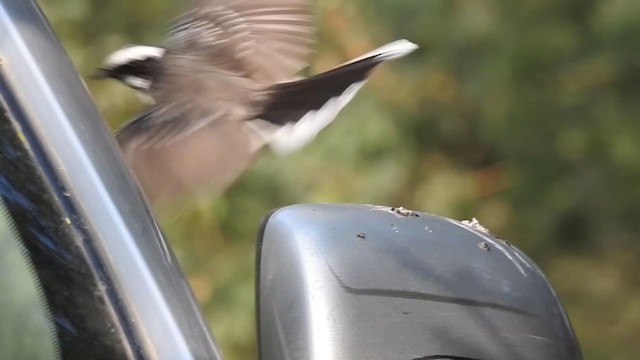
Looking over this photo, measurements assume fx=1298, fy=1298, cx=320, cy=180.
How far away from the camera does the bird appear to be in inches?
92.0

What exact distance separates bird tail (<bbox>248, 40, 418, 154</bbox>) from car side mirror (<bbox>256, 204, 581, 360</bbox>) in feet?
2.91

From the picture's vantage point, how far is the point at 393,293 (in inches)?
46.9

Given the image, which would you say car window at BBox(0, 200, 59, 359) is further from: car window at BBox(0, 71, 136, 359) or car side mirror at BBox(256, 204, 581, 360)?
car side mirror at BBox(256, 204, 581, 360)

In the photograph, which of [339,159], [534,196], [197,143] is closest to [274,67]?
[197,143]

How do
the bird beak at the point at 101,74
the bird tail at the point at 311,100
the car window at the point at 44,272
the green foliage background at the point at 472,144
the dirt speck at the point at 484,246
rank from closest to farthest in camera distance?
the car window at the point at 44,272
the dirt speck at the point at 484,246
the bird tail at the point at 311,100
the bird beak at the point at 101,74
the green foliage background at the point at 472,144

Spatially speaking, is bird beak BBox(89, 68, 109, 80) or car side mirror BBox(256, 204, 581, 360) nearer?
car side mirror BBox(256, 204, 581, 360)

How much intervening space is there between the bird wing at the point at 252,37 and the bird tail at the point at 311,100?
0.17 meters

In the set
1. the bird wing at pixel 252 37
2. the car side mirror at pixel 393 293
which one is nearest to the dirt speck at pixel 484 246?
the car side mirror at pixel 393 293

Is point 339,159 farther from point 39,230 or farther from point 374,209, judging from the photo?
point 39,230

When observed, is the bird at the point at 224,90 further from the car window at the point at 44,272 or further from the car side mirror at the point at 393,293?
the car window at the point at 44,272

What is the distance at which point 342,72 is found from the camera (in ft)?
7.63

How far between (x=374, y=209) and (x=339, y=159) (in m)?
2.20

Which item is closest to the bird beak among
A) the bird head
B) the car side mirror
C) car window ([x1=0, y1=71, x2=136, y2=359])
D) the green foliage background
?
the bird head

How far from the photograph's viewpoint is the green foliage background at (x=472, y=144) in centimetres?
340
